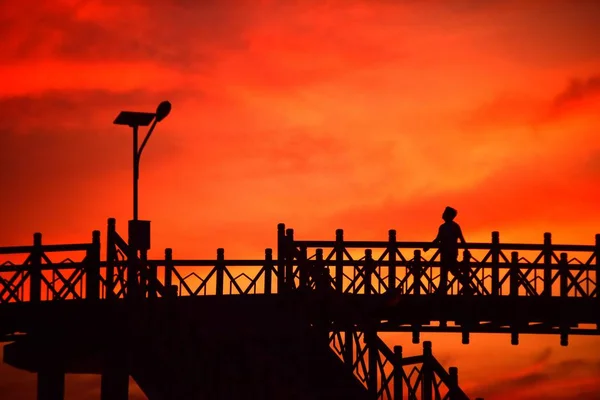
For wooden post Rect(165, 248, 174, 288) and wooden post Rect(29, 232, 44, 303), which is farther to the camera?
wooden post Rect(165, 248, 174, 288)

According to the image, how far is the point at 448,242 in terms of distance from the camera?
3597 centimetres

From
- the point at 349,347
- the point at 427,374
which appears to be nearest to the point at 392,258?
the point at 349,347

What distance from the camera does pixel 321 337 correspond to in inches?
1198

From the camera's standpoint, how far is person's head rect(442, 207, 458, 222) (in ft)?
115

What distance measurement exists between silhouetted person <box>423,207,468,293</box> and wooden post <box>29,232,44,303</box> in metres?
11.1

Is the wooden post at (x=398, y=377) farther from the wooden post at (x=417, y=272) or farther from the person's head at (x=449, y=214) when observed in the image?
the wooden post at (x=417, y=272)

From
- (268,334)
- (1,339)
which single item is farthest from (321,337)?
(1,339)

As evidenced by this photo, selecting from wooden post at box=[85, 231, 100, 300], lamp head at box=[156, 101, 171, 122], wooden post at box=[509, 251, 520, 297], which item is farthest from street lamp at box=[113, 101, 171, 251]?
wooden post at box=[509, 251, 520, 297]

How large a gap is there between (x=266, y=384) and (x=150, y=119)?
1001 centimetres

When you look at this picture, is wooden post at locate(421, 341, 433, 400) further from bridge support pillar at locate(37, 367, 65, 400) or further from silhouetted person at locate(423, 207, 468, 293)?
bridge support pillar at locate(37, 367, 65, 400)

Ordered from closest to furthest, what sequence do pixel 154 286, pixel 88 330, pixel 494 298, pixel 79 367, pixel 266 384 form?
pixel 266 384 → pixel 154 286 → pixel 88 330 → pixel 494 298 → pixel 79 367

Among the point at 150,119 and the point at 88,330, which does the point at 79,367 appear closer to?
the point at 88,330

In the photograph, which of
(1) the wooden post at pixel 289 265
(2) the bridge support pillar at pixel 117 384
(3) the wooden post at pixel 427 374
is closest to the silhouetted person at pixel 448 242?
(1) the wooden post at pixel 289 265

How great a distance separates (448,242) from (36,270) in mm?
11694
